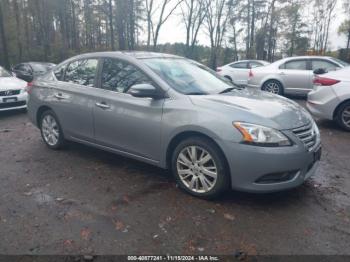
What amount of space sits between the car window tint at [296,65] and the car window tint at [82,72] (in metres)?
7.83

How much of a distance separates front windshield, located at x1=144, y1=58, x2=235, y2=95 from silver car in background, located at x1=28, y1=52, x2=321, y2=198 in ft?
0.06

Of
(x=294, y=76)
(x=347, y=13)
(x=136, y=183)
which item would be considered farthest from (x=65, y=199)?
(x=347, y=13)

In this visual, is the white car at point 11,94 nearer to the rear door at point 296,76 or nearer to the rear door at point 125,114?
the rear door at point 125,114

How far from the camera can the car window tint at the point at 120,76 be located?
165 inches

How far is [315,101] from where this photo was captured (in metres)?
6.95

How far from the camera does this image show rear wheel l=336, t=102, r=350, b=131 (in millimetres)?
6637

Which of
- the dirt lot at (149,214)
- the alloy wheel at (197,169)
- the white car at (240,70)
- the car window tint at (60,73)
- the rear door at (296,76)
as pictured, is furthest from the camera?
the white car at (240,70)

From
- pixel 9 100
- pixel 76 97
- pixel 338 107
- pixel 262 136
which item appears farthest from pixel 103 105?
pixel 9 100

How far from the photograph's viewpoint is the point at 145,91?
12.5 ft

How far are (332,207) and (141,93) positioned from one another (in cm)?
253

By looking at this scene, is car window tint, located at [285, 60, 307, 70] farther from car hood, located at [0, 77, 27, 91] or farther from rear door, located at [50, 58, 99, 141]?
car hood, located at [0, 77, 27, 91]

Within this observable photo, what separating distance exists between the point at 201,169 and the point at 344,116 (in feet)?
14.9

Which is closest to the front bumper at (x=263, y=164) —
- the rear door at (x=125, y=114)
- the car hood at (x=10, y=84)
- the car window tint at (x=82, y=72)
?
the rear door at (x=125, y=114)

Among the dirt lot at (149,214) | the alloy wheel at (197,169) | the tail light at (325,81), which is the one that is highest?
the tail light at (325,81)
